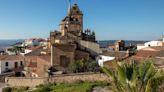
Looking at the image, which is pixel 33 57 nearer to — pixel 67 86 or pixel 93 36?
pixel 93 36

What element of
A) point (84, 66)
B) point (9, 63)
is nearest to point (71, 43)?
point (84, 66)

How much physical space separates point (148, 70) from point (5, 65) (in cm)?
4394

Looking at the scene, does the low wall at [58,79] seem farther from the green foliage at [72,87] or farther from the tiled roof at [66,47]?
the tiled roof at [66,47]

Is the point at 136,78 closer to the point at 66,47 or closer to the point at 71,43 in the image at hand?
the point at 66,47

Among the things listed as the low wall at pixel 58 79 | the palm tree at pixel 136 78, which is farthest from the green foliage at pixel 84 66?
the palm tree at pixel 136 78

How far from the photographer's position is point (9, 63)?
172 ft

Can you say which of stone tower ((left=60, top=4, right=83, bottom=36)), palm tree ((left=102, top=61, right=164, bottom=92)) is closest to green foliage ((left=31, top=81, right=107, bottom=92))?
palm tree ((left=102, top=61, right=164, bottom=92))

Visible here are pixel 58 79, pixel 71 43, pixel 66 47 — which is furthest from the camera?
pixel 71 43

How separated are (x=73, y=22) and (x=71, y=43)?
11179 mm

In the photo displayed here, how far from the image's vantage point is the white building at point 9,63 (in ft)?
170

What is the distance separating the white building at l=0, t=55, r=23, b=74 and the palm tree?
138ft

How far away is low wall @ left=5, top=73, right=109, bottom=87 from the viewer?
97.3 feet

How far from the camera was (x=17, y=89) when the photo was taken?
108 feet

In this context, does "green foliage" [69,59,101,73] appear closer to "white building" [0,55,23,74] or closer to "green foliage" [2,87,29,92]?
"green foliage" [2,87,29,92]
